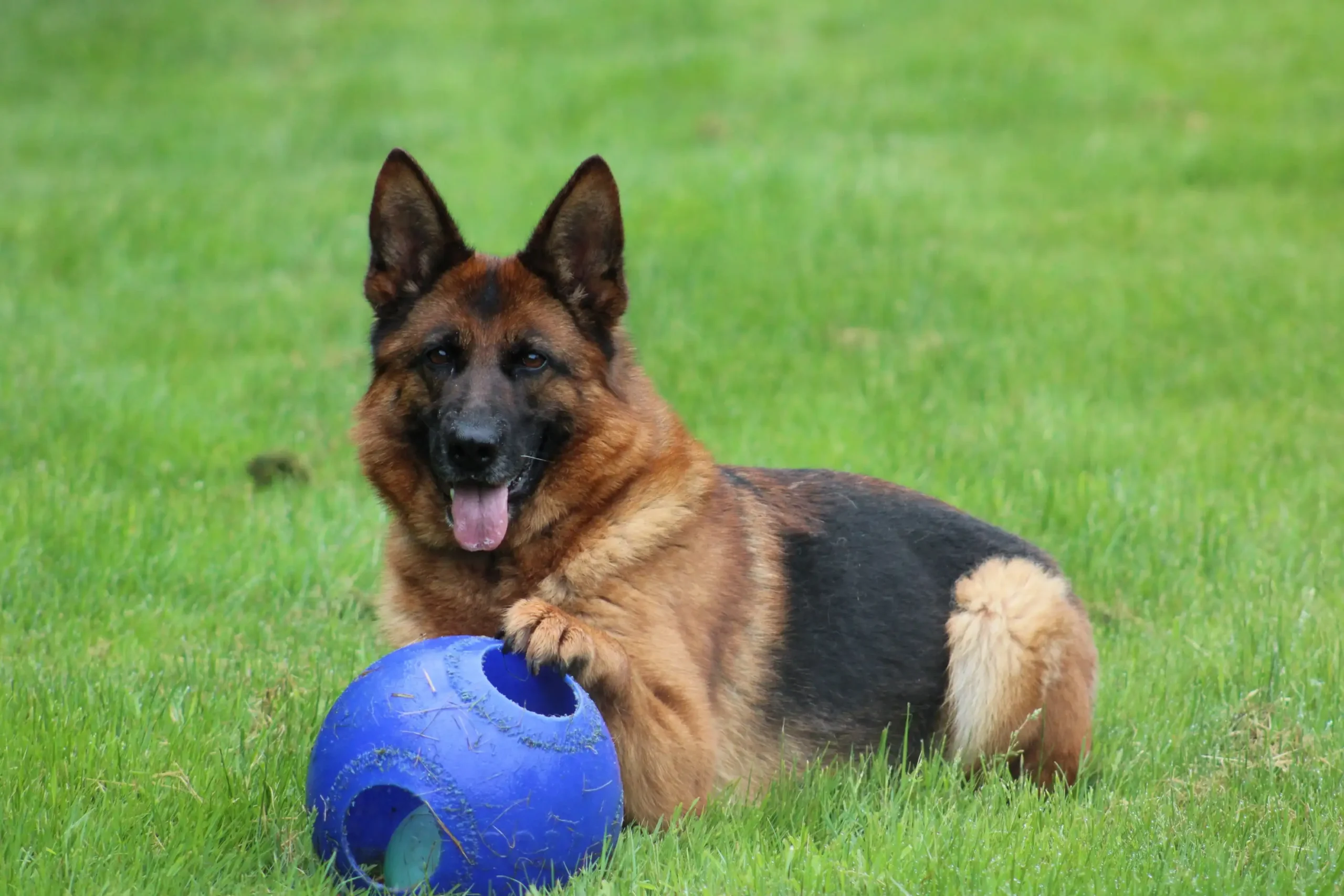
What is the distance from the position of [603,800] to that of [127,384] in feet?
19.7

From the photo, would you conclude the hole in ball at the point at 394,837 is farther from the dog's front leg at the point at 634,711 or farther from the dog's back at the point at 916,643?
the dog's back at the point at 916,643

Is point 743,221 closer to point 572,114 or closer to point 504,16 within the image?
point 572,114

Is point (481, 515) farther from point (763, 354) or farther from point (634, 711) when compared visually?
point (763, 354)

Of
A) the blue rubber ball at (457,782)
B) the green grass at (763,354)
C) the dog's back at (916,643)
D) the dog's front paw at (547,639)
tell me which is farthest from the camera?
the dog's back at (916,643)

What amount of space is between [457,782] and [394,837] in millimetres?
269

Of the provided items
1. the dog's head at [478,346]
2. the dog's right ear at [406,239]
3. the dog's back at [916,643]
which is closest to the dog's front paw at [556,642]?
the dog's head at [478,346]

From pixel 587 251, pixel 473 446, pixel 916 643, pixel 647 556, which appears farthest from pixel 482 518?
pixel 916 643

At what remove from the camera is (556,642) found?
372 centimetres

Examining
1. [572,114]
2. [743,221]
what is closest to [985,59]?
[572,114]

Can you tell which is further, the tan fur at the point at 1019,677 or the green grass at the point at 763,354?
the tan fur at the point at 1019,677

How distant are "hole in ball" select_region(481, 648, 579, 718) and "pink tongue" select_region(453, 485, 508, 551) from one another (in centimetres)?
60

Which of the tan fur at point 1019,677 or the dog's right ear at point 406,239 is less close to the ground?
the dog's right ear at point 406,239

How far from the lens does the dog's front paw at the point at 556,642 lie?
3.71 meters

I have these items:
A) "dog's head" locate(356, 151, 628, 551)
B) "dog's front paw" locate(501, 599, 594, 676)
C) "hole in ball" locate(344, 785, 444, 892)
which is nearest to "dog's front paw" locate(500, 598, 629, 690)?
"dog's front paw" locate(501, 599, 594, 676)
